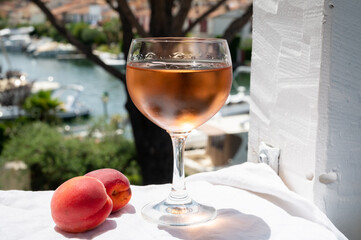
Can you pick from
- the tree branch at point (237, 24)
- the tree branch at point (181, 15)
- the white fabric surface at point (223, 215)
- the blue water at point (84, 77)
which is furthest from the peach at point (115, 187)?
the blue water at point (84, 77)

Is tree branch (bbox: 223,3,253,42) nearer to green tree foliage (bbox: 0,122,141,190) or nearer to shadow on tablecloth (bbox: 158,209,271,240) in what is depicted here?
shadow on tablecloth (bbox: 158,209,271,240)

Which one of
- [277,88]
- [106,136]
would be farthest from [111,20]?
[277,88]

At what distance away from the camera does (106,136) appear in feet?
24.4

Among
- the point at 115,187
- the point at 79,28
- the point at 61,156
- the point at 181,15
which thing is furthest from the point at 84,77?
the point at 115,187

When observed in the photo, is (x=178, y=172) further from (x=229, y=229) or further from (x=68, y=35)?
(x=68, y=35)

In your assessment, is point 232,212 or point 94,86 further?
point 94,86

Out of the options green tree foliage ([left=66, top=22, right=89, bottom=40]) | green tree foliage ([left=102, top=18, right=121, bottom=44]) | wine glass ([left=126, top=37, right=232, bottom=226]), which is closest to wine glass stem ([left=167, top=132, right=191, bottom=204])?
wine glass ([left=126, top=37, right=232, bottom=226])

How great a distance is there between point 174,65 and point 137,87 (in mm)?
49

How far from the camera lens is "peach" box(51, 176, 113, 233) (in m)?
0.46

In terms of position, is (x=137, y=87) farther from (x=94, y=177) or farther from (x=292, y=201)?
(x=292, y=201)

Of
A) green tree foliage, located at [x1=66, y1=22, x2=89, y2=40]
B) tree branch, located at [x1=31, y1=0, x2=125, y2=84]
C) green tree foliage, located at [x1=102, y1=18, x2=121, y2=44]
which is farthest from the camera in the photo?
green tree foliage, located at [x1=66, y1=22, x2=89, y2=40]

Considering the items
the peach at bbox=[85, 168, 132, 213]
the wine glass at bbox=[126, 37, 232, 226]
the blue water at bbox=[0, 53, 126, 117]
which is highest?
the wine glass at bbox=[126, 37, 232, 226]

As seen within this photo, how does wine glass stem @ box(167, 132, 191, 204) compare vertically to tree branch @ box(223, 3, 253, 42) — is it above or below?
above

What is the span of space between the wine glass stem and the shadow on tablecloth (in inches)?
2.0
